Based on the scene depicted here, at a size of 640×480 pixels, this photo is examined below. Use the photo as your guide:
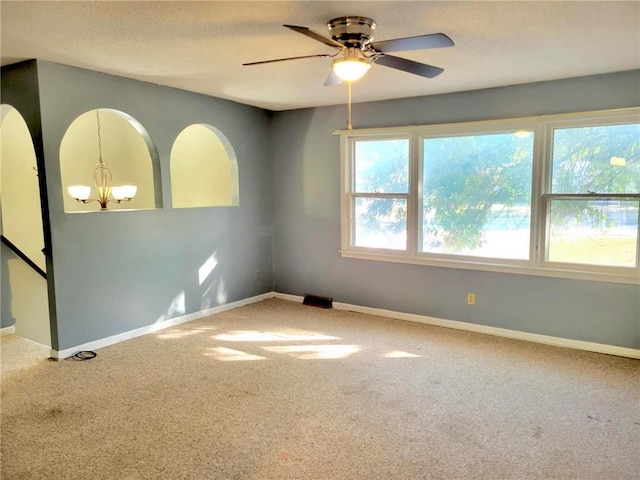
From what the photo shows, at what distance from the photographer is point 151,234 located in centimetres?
426

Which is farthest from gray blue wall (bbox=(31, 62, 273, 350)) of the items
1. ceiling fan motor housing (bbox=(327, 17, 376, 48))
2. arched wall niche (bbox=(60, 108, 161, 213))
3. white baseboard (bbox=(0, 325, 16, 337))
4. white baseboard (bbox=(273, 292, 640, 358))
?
ceiling fan motor housing (bbox=(327, 17, 376, 48))

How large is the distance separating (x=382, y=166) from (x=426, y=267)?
47.7 inches

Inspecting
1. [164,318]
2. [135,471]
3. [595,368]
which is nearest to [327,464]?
[135,471]

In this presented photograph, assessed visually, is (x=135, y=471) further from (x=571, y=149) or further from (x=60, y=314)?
(x=571, y=149)

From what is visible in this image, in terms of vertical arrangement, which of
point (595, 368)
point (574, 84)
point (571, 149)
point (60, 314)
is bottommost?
point (595, 368)

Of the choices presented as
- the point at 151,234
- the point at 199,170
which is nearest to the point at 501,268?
the point at 151,234

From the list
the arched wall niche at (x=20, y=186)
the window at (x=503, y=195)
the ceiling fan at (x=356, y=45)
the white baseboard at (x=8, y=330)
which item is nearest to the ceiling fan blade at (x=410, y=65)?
the ceiling fan at (x=356, y=45)

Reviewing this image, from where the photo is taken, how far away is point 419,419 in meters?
2.69

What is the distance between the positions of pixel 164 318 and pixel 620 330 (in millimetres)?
4173

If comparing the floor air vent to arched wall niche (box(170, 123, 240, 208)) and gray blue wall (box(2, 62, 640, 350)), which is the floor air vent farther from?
arched wall niche (box(170, 123, 240, 208))

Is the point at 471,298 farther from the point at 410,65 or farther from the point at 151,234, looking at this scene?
the point at 151,234

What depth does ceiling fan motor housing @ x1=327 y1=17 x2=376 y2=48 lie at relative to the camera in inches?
93.6

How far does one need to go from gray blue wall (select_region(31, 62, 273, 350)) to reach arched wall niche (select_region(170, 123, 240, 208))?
1.37 feet

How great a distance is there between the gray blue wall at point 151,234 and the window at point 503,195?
1181 millimetres
